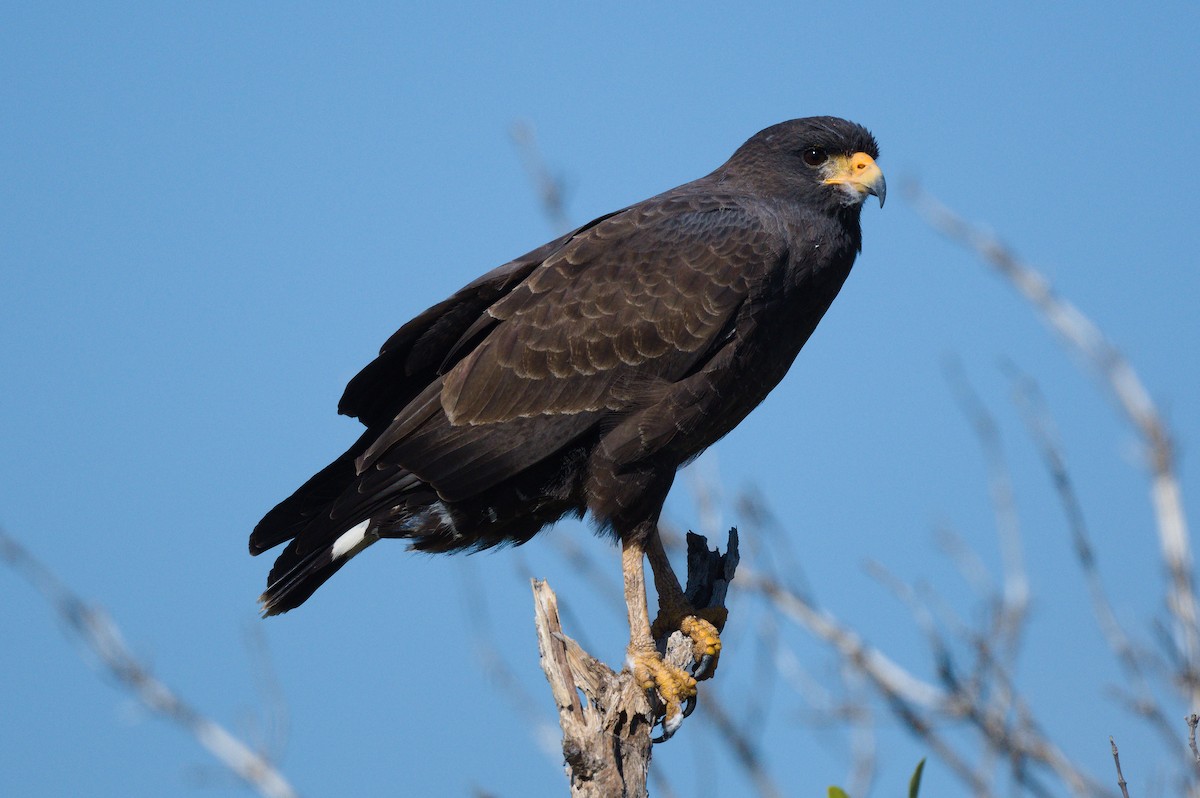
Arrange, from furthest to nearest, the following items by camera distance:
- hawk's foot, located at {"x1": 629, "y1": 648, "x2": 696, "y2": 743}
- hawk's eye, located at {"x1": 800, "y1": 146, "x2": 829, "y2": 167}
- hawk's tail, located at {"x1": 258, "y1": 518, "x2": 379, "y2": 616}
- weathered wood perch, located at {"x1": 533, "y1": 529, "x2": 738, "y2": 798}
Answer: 1. hawk's eye, located at {"x1": 800, "y1": 146, "x2": 829, "y2": 167}
2. hawk's tail, located at {"x1": 258, "y1": 518, "x2": 379, "y2": 616}
3. hawk's foot, located at {"x1": 629, "y1": 648, "x2": 696, "y2": 743}
4. weathered wood perch, located at {"x1": 533, "y1": 529, "x2": 738, "y2": 798}

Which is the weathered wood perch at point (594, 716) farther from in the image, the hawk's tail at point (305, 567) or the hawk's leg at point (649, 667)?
the hawk's tail at point (305, 567)

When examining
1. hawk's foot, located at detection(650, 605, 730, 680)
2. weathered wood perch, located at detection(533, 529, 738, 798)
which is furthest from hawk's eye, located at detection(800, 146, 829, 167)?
weathered wood perch, located at detection(533, 529, 738, 798)

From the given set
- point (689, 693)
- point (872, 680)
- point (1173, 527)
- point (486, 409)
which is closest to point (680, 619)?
point (689, 693)

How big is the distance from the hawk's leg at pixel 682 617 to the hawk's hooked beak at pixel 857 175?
1.84 metres

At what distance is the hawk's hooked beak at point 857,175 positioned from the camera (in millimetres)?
5699

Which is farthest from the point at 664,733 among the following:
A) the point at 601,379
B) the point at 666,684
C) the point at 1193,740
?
the point at 1193,740

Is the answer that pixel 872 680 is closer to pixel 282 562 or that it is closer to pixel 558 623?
pixel 558 623

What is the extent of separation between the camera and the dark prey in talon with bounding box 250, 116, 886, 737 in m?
5.20

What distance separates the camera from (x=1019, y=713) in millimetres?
5016

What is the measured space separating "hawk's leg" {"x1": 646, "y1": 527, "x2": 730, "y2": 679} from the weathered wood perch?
0.58 metres

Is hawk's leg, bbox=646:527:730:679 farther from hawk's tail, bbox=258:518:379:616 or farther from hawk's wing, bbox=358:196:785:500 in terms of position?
hawk's tail, bbox=258:518:379:616

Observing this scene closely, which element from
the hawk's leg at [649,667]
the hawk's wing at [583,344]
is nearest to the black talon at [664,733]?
the hawk's leg at [649,667]

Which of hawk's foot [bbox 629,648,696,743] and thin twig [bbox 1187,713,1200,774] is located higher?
hawk's foot [bbox 629,648,696,743]

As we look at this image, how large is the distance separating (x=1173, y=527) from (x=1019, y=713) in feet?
3.35
